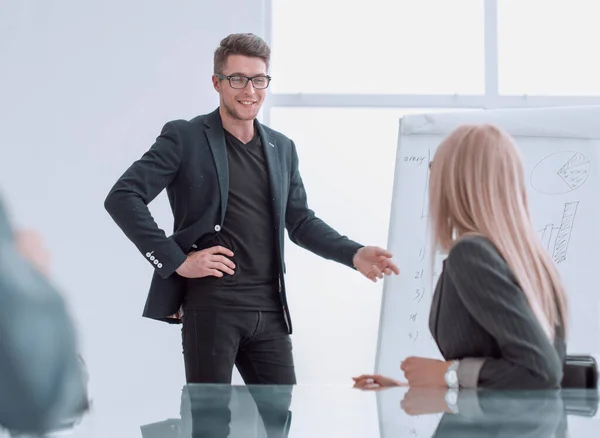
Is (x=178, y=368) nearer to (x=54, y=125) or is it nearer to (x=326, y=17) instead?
(x=54, y=125)

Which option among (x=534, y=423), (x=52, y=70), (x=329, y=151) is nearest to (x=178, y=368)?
(x=329, y=151)

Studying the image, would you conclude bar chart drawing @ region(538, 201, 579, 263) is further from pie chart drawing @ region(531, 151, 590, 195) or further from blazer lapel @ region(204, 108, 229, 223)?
blazer lapel @ region(204, 108, 229, 223)

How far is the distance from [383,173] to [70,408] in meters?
3.67

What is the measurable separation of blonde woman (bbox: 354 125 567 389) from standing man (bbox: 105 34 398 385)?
0.98m

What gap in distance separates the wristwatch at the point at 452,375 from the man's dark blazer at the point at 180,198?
107 centimetres

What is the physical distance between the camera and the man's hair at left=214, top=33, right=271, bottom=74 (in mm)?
2596

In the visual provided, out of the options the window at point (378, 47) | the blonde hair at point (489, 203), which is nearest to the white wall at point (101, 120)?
the window at point (378, 47)

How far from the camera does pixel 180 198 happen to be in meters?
2.60

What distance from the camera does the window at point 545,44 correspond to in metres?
4.21

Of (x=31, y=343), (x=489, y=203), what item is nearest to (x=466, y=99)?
(x=489, y=203)

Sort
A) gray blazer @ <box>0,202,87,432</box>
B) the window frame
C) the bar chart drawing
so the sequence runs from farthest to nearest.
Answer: the window frame, the bar chart drawing, gray blazer @ <box>0,202,87,432</box>

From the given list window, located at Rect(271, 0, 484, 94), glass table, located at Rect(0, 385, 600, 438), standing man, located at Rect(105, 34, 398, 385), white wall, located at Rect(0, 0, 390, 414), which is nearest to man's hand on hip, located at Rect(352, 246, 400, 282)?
standing man, located at Rect(105, 34, 398, 385)

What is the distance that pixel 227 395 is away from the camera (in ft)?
5.08

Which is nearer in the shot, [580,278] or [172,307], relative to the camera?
[172,307]
